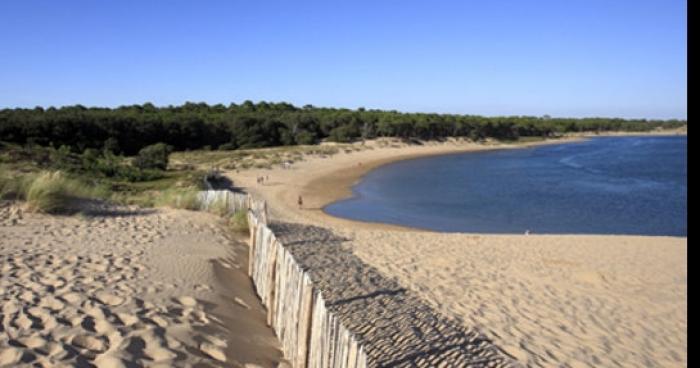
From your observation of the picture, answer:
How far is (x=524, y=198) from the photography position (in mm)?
29891

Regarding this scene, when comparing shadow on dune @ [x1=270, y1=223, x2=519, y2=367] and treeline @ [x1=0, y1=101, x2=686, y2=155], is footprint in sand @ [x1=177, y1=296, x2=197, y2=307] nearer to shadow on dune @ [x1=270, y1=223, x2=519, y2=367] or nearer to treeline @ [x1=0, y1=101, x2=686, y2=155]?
shadow on dune @ [x1=270, y1=223, x2=519, y2=367]

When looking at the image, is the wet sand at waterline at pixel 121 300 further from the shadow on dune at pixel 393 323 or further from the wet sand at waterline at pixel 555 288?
the wet sand at waterline at pixel 555 288

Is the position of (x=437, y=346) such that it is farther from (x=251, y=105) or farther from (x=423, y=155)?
(x=251, y=105)

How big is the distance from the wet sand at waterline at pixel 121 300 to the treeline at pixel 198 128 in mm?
37080

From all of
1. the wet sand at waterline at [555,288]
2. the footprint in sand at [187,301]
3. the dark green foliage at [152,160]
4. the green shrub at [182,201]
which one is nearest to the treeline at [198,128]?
the dark green foliage at [152,160]

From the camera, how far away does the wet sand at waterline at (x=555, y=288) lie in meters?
Result: 7.00

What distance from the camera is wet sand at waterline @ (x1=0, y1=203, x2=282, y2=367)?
4332 mm

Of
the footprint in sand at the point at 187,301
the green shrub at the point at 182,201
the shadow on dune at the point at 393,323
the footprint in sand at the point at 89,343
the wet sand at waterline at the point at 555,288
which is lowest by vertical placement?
the wet sand at waterline at the point at 555,288

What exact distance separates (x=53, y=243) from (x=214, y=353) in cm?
486

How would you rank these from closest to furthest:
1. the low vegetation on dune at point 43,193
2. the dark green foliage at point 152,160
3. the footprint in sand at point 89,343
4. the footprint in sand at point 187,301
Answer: the footprint in sand at point 89,343 < the footprint in sand at point 187,301 < the low vegetation on dune at point 43,193 < the dark green foliage at point 152,160

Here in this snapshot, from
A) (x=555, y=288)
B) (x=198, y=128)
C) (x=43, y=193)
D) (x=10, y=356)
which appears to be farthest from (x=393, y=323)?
(x=198, y=128)

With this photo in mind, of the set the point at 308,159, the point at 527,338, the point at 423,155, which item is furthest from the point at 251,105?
the point at 527,338

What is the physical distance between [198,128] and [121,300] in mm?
51861

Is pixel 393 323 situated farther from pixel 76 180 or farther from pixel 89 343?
pixel 76 180
